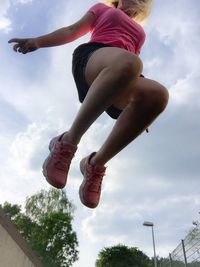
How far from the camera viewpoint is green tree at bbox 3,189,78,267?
2991 centimetres

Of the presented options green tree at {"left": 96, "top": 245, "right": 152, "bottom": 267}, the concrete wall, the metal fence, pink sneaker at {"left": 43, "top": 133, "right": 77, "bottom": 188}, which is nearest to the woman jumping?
pink sneaker at {"left": 43, "top": 133, "right": 77, "bottom": 188}

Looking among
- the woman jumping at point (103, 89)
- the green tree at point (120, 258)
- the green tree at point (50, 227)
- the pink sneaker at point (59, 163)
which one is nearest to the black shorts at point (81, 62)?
the woman jumping at point (103, 89)

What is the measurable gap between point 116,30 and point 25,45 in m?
0.64

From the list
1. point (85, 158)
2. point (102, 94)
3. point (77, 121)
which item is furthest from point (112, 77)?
point (85, 158)

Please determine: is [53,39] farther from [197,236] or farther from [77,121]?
[197,236]

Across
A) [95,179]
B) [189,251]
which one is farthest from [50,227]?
[95,179]

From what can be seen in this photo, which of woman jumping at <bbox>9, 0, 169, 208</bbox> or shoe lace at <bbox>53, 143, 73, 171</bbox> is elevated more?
woman jumping at <bbox>9, 0, 169, 208</bbox>

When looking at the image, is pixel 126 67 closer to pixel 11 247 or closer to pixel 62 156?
pixel 62 156

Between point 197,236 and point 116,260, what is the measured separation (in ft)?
152

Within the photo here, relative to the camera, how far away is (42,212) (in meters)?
30.1

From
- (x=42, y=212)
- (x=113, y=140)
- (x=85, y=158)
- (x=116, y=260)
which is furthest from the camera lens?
(x=116, y=260)

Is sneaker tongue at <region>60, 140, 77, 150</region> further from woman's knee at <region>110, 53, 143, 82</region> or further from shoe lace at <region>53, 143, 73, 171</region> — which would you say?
woman's knee at <region>110, 53, 143, 82</region>

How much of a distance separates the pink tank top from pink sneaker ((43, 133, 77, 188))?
2.50 ft

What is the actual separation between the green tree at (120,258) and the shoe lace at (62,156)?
5223 centimetres
